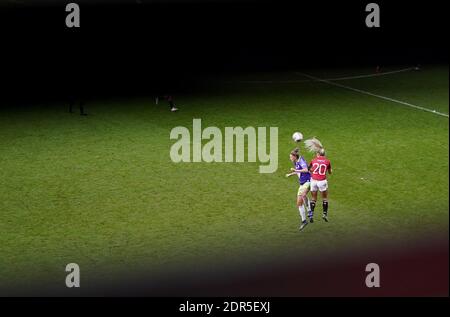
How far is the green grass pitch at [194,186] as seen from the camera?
1110cm

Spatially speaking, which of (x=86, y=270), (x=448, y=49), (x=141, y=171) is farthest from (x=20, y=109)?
(x=448, y=49)

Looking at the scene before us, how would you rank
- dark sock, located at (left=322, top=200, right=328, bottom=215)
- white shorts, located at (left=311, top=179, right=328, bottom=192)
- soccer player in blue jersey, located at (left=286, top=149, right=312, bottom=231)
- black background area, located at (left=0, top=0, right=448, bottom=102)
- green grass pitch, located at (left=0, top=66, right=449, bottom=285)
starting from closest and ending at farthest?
green grass pitch, located at (left=0, top=66, right=449, bottom=285) → soccer player in blue jersey, located at (left=286, top=149, right=312, bottom=231) → white shorts, located at (left=311, top=179, right=328, bottom=192) → dark sock, located at (left=322, top=200, right=328, bottom=215) → black background area, located at (left=0, top=0, right=448, bottom=102)

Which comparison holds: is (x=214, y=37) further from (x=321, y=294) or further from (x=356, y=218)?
(x=321, y=294)

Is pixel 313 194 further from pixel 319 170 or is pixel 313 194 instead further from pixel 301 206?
pixel 319 170

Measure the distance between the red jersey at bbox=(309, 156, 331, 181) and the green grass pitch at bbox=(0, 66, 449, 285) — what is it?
0.96 metres

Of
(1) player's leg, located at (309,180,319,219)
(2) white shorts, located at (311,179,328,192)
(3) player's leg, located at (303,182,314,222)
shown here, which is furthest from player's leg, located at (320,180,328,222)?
(3) player's leg, located at (303,182,314,222)

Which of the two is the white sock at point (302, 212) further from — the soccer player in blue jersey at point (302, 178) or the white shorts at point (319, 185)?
the white shorts at point (319, 185)

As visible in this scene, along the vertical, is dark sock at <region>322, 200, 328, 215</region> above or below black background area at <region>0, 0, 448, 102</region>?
below

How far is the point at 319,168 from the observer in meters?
11.7

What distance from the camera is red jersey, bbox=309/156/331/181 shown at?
459 inches

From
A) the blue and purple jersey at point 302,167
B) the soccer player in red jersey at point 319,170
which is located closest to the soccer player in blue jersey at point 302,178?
the blue and purple jersey at point 302,167

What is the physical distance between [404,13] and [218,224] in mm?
20047

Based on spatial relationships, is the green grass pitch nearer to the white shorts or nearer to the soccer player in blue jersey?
the soccer player in blue jersey

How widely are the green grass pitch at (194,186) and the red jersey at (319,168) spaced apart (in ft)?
3.15
